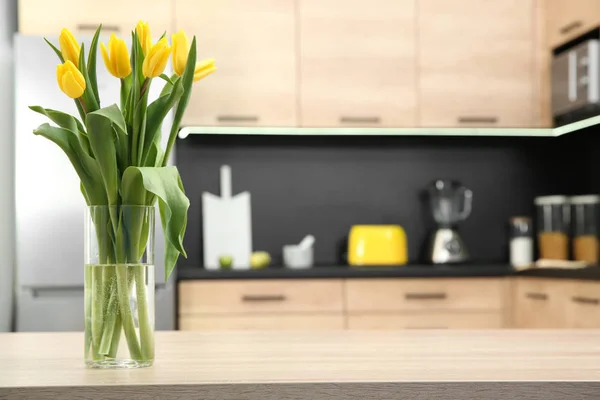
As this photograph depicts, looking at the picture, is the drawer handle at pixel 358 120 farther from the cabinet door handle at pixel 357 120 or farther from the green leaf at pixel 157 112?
the green leaf at pixel 157 112

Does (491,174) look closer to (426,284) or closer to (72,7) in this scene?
(426,284)

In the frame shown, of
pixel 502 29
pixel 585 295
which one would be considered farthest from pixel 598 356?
pixel 502 29

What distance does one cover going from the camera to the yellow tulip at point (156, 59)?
1.01 m

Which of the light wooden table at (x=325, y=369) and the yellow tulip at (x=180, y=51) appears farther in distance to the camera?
the yellow tulip at (x=180, y=51)

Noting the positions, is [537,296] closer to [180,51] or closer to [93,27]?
[93,27]

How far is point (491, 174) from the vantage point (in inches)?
152

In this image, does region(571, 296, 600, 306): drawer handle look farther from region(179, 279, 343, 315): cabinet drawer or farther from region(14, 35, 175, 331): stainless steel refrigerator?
region(14, 35, 175, 331): stainless steel refrigerator

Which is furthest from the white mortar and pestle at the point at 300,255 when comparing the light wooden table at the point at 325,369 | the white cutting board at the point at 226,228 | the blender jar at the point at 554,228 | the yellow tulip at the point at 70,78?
the yellow tulip at the point at 70,78

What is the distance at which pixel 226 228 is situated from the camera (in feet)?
11.4

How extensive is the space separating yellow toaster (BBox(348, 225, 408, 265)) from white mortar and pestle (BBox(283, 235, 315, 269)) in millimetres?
197

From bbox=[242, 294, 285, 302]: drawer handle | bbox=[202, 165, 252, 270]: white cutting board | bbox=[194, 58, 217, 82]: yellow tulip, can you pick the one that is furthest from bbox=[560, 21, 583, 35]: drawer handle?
bbox=[194, 58, 217, 82]: yellow tulip

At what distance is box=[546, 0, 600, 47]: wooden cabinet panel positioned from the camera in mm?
3180

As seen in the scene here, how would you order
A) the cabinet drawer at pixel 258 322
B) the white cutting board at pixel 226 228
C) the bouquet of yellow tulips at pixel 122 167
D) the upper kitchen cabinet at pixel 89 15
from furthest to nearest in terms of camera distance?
the white cutting board at pixel 226 228 < the upper kitchen cabinet at pixel 89 15 < the cabinet drawer at pixel 258 322 < the bouquet of yellow tulips at pixel 122 167

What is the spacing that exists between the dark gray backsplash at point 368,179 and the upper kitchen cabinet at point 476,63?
34cm
